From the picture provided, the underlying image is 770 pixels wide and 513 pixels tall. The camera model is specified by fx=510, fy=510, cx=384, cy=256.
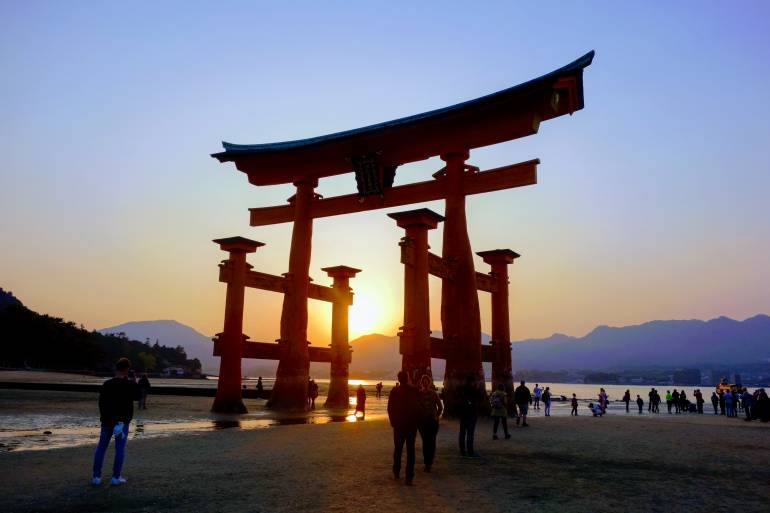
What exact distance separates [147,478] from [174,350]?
130 m

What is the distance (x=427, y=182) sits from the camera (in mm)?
20219

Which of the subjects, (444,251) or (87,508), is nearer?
(87,508)

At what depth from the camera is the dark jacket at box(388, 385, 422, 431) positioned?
7176mm

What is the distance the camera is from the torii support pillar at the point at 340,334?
1041 inches

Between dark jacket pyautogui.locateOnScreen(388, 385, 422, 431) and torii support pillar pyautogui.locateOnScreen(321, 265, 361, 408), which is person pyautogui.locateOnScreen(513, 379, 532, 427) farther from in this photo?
torii support pillar pyautogui.locateOnScreen(321, 265, 361, 408)

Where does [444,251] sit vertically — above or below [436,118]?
below

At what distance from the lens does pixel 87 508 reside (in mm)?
5465

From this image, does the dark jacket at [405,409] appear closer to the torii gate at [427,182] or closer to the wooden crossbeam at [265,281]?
the torii gate at [427,182]

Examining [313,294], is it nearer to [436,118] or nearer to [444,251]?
[444,251]

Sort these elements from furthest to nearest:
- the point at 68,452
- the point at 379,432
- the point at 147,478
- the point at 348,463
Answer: the point at 379,432
the point at 68,452
the point at 348,463
the point at 147,478

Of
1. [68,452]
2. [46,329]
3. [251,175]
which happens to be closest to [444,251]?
[251,175]

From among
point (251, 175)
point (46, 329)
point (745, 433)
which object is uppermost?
point (251, 175)

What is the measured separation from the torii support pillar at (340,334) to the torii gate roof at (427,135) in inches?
242

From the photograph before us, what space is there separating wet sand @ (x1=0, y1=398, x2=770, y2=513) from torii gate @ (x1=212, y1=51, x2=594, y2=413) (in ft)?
22.7
